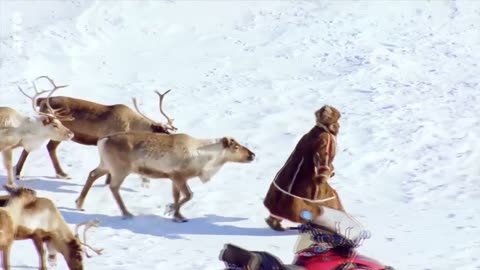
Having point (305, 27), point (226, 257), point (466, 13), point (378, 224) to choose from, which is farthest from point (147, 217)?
point (466, 13)

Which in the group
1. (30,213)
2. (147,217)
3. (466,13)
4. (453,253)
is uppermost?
(466,13)

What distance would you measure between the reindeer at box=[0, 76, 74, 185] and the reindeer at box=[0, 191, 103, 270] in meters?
2.94

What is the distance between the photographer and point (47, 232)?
8.55m

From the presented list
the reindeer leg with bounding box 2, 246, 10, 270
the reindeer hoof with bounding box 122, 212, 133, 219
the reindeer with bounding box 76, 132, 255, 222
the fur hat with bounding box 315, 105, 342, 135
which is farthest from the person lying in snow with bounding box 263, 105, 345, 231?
the reindeer leg with bounding box 2, 246, 10, 270

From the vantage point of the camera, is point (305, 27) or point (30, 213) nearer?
point (30, 213)

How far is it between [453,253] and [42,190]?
4676 mm

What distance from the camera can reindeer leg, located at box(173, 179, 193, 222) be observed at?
1080cm

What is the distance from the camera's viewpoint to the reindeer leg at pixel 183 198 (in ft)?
35.4

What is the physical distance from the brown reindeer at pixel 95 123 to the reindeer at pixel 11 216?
3608 mm

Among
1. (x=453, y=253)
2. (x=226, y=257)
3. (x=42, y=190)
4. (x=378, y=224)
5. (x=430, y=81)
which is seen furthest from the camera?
(x=430, y=81)

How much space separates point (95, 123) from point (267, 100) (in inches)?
145

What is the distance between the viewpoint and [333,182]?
12.2m

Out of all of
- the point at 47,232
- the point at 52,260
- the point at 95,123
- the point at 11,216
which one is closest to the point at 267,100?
the point at 95,123

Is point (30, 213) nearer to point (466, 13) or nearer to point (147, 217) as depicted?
point (147, 217)
